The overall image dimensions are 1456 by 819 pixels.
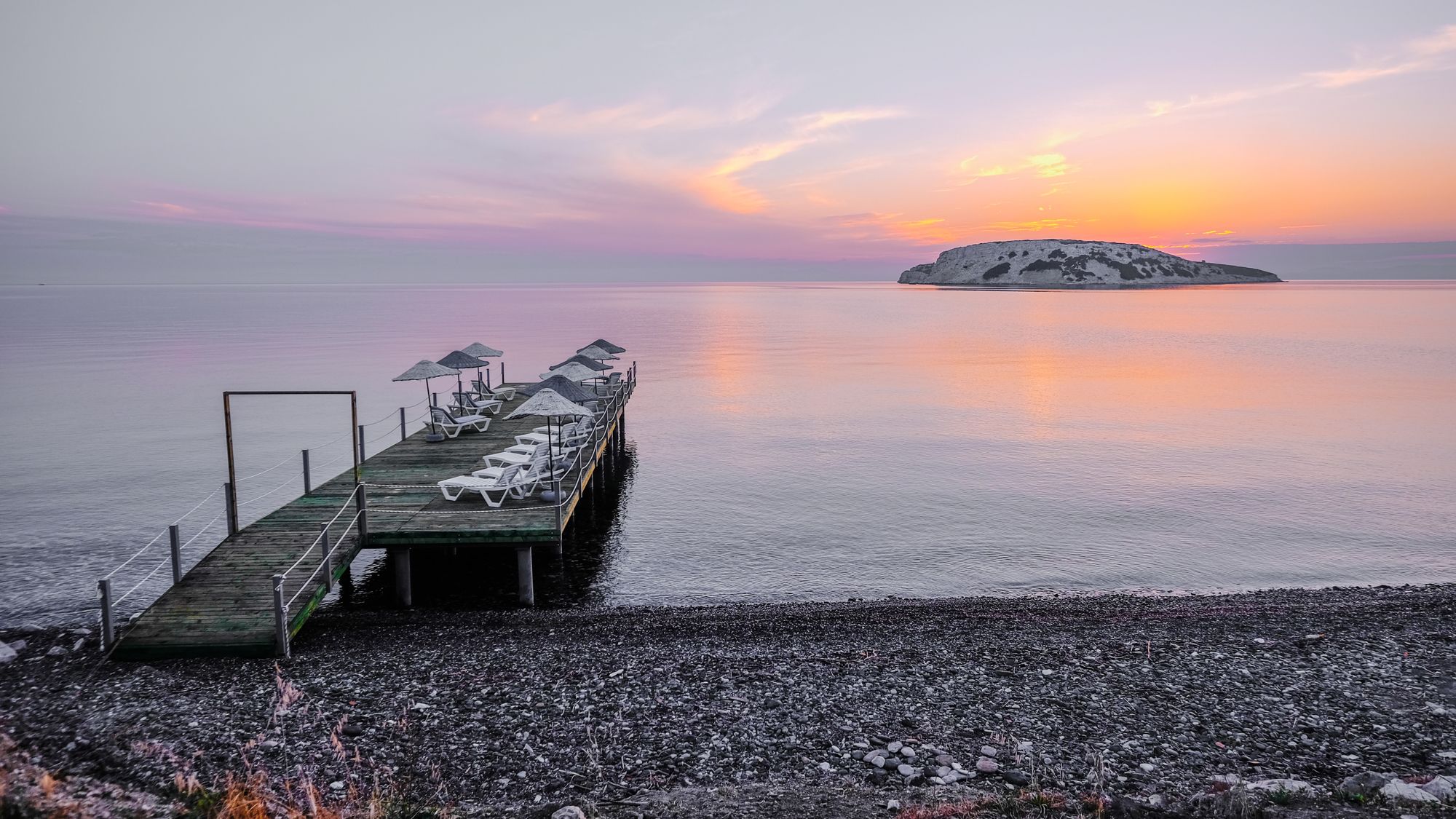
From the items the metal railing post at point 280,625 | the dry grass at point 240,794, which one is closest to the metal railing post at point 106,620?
the metal railing post at point 280,625

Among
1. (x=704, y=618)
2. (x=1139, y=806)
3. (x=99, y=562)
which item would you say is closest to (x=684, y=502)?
(x=704, y=618)

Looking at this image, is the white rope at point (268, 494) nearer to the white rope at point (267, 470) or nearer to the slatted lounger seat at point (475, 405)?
the white rope at point (267, 470)

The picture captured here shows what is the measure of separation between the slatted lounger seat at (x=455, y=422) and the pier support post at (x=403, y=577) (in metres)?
7.95

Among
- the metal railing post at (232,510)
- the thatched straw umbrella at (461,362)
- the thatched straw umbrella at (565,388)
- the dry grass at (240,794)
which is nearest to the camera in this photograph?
the dry grass at (240,794)

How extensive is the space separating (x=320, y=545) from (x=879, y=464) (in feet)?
60.0

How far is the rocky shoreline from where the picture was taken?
7.61 m

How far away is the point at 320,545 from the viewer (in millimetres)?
13055

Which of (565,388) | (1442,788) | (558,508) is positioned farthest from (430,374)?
(1442,788)

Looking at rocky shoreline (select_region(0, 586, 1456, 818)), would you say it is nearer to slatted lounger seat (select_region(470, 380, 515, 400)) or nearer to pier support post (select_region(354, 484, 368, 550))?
pier support post (select_region(354, 484, 368, 550))

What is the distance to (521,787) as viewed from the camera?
786 cm

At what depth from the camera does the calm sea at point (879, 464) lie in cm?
1712

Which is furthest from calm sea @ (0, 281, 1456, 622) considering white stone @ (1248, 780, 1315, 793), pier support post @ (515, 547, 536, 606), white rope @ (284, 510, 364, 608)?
white stone @ (1248, 780, 1315, 793)

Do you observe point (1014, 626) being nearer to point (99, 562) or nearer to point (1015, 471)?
point (1015, 471)

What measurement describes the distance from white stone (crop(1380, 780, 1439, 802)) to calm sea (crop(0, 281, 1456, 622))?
865 centimetres
